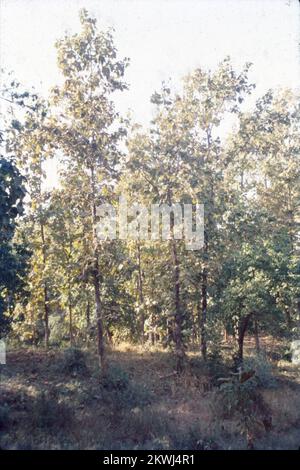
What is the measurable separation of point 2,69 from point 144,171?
6764mm

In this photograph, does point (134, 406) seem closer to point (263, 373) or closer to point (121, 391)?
point (121, 391)

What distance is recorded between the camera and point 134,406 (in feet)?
39.4

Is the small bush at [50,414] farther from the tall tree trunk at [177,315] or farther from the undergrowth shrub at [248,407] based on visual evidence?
the tall tree trunk at [177,315]

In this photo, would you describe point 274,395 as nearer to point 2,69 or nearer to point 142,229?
point 142,229

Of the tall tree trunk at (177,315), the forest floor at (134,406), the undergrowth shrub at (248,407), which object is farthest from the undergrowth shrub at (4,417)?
the tall tree trunk at (177,315)

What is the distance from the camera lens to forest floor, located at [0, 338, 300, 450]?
352 inches

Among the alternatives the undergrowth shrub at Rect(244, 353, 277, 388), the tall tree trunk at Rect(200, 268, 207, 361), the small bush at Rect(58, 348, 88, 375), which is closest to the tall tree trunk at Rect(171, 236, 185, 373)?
the tall tree trunk at Rect(200, 268, 207, 361)

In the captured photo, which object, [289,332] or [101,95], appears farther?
[289,332]

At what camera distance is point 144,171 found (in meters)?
15.6

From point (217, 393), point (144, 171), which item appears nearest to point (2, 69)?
point (144, 171)

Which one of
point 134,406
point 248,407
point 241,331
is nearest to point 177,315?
point 241,331

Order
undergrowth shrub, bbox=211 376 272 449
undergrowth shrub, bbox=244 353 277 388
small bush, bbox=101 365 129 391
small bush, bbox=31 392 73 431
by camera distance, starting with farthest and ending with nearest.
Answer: undergrowth shrub, bbox=244 353 277 388 → small bush, bbox=101 365 129 391 → small bush, bbox=31 392 73 431 → undergrowth shrub, bbox=211 376 272 449

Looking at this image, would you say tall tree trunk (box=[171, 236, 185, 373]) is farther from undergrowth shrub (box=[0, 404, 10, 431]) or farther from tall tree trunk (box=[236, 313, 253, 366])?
undergrowth shrub (box=[0, 404, 10, 431])
